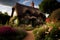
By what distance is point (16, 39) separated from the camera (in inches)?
692

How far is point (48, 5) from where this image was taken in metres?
34.9

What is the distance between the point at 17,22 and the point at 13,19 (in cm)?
160

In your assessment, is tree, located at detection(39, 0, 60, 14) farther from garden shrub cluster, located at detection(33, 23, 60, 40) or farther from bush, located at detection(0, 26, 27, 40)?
garden shrub cluster, located at detection(33, 23, 60, 40)

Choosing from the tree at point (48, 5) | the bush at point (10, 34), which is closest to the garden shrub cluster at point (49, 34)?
the bush at point (10, 34)

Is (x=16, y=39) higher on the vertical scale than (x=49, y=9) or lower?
lower

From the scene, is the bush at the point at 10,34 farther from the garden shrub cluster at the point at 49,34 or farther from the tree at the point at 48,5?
the tree at the point at 48,5

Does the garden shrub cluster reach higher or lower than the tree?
A: lower

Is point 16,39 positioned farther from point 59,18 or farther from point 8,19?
point 8,19

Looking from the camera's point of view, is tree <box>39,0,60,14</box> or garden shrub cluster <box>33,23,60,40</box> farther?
tree <box>39,0,60,14</box>

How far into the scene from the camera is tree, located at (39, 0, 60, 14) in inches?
1357

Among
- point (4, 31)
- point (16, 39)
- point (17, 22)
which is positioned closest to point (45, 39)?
point (16, 39)

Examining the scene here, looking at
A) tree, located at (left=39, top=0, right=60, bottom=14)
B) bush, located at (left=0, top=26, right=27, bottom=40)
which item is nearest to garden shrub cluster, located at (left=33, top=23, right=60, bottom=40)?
bush, located at (left=0, top=26, right=27, bottom=40)

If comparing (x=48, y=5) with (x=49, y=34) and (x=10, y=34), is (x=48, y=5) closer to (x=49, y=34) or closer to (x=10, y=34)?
(x=10, y=34)

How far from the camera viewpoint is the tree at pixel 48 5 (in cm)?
3447
